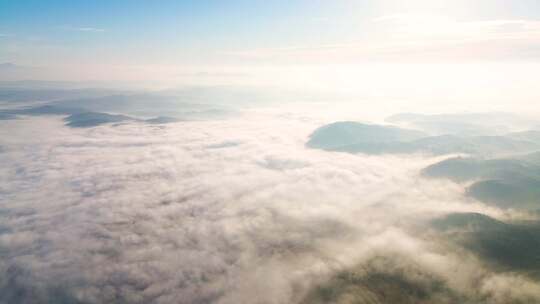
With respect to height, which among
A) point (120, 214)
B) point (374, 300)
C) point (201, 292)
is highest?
point (120, 214)

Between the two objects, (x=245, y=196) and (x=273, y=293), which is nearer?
(x=273, y=293)

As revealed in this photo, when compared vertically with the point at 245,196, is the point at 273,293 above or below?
below

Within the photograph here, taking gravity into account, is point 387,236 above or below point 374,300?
above

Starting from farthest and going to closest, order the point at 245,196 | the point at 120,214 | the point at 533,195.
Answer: the point at 533,195 < the point at 245,196 < the point at 120,214

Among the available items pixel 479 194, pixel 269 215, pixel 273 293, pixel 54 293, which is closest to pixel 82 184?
pixel 54 293

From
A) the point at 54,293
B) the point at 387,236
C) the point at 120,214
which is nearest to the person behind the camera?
the point at 54,293

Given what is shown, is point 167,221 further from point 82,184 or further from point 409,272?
point 409,272

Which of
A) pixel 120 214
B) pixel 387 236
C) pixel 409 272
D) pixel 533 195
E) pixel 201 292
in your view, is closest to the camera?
pixel 201 292

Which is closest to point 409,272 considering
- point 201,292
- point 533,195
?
point 201,292

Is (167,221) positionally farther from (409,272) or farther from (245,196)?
(409,272)
